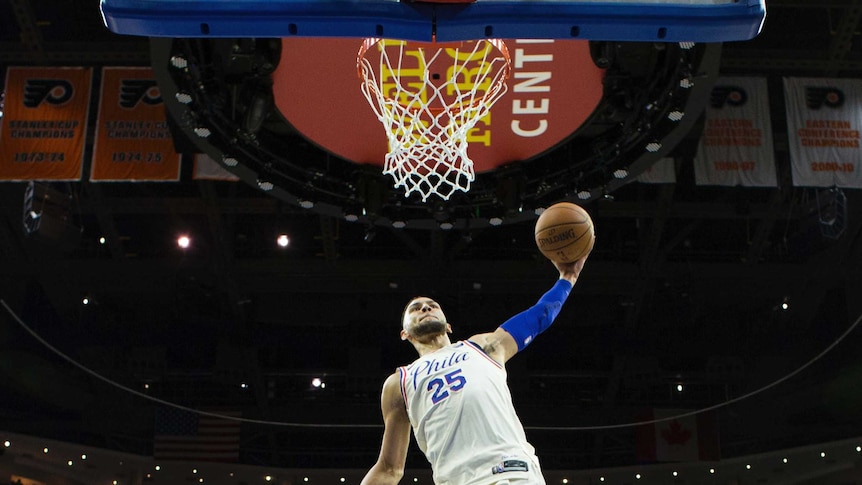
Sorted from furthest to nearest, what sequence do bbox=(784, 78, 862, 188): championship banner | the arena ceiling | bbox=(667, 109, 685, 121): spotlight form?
the arena ceiling
bbox=(784, 78, 862, 188): championship banner
bbox=(667, 109, 685, 121): spotlight

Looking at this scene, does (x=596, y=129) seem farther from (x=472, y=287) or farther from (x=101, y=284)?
(x=101, y=284)

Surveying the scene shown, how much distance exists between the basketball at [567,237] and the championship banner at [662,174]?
23.9 ft

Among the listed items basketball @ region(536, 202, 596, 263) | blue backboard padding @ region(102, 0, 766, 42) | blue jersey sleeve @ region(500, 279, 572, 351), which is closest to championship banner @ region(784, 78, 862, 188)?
basketball @ region(536, 202, 596, 263)

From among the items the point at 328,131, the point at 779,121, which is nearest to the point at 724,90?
the point at 779,121

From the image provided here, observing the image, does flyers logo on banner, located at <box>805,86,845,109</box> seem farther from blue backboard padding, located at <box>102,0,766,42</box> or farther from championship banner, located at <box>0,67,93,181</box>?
championship banner, located at <box>0,67,93,181</box>

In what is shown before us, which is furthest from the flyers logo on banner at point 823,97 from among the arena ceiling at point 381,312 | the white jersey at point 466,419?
the white jersey at point 466,419

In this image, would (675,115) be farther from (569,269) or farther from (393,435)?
(393,435)

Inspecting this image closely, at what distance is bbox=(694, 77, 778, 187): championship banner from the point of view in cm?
1170

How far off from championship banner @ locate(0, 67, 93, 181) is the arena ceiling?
2.49 metres

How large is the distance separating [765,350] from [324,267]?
8038 millimetres

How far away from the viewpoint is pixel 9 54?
12.3 m

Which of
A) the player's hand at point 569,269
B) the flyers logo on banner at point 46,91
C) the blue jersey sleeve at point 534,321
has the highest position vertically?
the flyers logo on banner at point 46,91

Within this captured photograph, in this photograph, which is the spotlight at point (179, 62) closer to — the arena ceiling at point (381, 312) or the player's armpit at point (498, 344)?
the player's armpit at point (498, 344)

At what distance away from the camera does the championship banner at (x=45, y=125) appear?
456 inches
